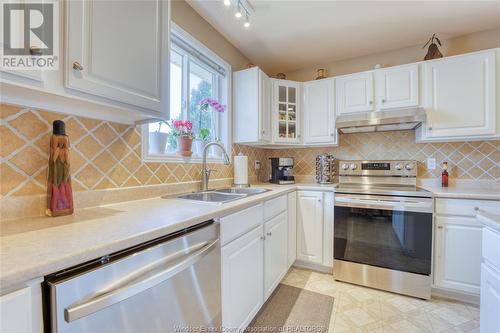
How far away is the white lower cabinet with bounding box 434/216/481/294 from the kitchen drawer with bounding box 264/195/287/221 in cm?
124

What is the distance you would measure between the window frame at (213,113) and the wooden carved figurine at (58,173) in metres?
0.49

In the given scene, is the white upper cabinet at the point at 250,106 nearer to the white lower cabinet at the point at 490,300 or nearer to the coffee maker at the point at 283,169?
the coffee maker at the point at 283,169

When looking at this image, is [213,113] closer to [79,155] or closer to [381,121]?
[79,155]

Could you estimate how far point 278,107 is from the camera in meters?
2.65

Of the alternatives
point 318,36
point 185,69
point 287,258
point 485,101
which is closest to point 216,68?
point 185,69

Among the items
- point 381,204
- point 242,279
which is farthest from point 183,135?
point 381,204

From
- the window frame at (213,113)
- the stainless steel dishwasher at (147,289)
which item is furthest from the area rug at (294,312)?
the window frame at (213,113)

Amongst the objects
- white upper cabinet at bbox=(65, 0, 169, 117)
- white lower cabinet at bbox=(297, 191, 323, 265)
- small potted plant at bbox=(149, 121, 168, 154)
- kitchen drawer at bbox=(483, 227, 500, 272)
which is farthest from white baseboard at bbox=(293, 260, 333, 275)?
white upper cabinet at bbox=(65, 0, 169, 117)

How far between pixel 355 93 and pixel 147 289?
250 cm

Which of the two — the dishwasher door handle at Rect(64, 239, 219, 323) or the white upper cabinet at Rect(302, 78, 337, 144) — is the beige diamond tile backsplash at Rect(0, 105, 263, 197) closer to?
the dishwasher door handle at Rect(64, 239, 219, 323)

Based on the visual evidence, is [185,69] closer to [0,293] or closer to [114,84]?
[114,84]

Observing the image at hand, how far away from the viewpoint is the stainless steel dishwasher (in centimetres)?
58

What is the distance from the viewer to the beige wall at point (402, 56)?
2.21m

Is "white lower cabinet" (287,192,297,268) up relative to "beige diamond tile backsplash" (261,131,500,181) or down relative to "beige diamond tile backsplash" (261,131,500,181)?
down
